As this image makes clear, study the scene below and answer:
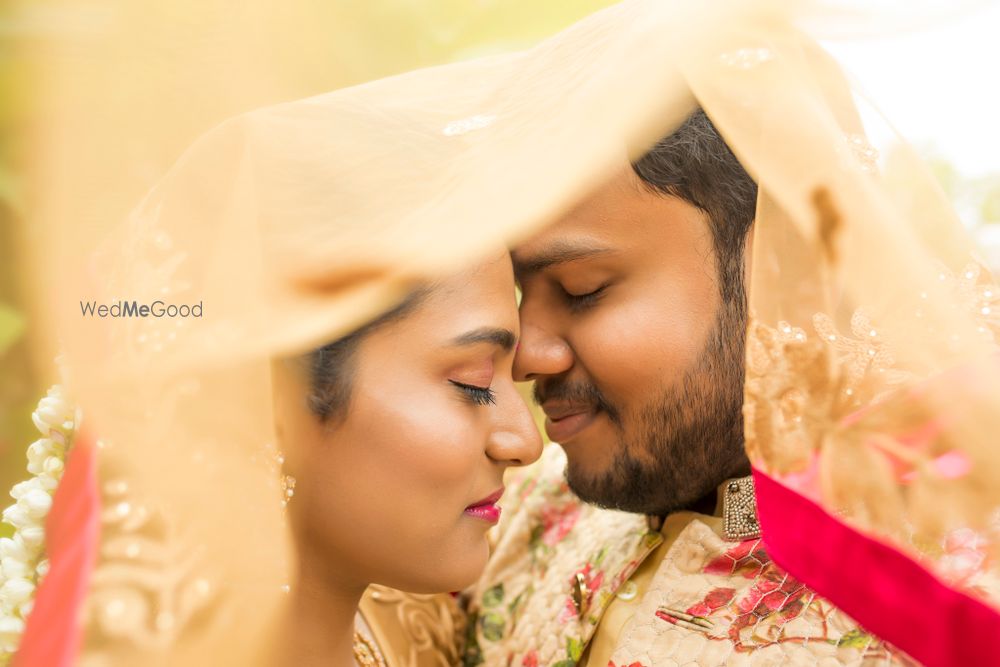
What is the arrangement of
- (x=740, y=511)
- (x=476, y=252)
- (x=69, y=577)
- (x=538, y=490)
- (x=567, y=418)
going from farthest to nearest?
(x=538, y=490), (x=567, y=418), (x=740, y=511), (x=476, y=252), (x=69, y=577)

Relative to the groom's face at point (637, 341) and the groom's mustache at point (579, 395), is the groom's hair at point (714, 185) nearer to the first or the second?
the groom's face at point (637, 341)

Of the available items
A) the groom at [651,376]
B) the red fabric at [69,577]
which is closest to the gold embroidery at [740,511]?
the groom at [651,376]

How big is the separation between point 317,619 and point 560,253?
691mm

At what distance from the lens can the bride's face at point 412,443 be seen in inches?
51.7

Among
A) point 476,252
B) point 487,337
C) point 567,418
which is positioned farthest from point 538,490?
point 476,252

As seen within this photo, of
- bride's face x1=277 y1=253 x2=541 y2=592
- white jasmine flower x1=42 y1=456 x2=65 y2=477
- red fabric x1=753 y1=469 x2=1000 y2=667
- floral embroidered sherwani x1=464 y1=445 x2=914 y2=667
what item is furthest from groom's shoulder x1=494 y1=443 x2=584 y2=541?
white jasmine flower x1=42 y1=456 x2=65 y2=477

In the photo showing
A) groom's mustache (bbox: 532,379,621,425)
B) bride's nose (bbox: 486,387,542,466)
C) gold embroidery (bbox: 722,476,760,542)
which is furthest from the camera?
groom's mustache (bbox: 532,379,621,425)

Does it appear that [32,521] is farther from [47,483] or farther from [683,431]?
[683,431]

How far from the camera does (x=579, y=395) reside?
5.37 ft

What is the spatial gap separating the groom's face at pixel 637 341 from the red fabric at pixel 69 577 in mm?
758

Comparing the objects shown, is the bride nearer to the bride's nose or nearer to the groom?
the bride's nose

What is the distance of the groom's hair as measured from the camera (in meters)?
1.59

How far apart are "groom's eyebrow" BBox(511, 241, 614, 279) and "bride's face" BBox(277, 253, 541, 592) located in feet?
0.59

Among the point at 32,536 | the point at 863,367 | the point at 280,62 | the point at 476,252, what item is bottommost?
the point at 32,536
